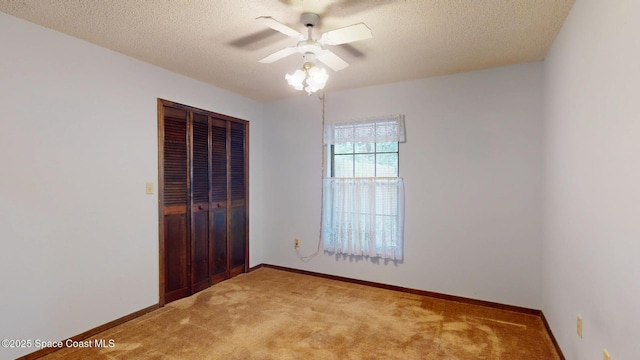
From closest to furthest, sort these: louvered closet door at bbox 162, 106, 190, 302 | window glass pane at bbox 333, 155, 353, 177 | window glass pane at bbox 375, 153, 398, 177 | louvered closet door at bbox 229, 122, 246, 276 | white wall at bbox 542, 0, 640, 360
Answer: white wall at bbox 542, 0, 640, 360 → louvered closet door at bbox 162, 106, 190, 302 → window glass pane at bbox 375, 153, 398, 177 → window glass pane at bbox 333, 155, 353, 177 → louvered closet door at bbox 229, 122, 246, 276

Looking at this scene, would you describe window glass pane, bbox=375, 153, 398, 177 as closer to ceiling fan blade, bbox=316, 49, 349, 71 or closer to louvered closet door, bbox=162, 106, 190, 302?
ceiling fan blade, bbox=316, 49, 349, 71

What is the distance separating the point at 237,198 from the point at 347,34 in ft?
8.86

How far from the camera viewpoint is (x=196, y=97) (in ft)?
10.9

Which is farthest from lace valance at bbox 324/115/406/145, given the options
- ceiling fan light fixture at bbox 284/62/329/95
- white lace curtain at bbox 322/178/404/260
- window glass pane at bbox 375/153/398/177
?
ceiling fan light fixture at bbox 284/62/329/95

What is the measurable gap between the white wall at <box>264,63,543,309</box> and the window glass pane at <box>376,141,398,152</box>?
3.9 inches

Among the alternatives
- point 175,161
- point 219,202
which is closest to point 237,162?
point 219,202

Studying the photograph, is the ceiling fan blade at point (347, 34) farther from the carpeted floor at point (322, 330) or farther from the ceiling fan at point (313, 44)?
the carpeted floor at point (322, 330)

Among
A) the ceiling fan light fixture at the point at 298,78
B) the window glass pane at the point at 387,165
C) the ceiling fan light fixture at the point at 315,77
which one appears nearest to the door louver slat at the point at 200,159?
the ceiling fan light fixture at the point at 298,78

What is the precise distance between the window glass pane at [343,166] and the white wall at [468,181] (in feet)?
1.71

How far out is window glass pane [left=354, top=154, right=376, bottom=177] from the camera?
3507 mm

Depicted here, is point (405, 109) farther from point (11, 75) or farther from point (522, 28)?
point (11, 75)

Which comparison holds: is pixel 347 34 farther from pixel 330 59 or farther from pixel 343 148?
pixel 343 148

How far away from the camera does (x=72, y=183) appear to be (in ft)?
7.53

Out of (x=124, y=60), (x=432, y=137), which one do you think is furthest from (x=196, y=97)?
(x=432, y=137)
